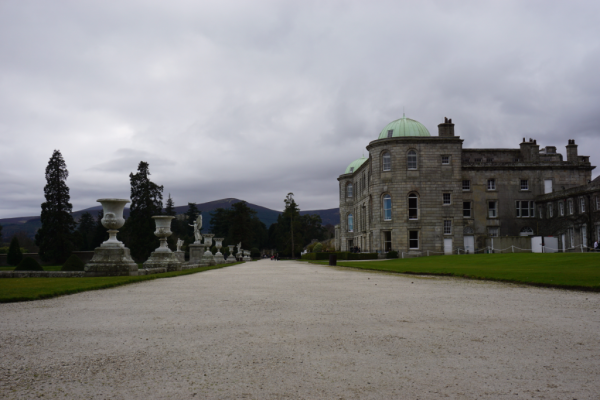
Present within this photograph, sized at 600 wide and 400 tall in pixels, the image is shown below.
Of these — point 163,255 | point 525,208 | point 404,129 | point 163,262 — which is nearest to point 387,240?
point 404,129

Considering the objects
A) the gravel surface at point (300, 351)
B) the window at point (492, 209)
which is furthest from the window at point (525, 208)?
the gravel surface at point (300, 351)

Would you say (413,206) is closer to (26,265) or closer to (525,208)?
(525,208)

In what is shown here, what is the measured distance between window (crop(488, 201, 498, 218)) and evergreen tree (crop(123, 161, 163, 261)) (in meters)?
38.1

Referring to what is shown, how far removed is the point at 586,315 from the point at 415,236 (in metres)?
46.4

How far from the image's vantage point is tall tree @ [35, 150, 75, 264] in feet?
171

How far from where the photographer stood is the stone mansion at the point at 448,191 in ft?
172

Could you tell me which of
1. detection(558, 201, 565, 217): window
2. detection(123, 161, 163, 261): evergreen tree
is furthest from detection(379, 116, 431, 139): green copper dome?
detection(123, 161, 163, 261): evergreen tree

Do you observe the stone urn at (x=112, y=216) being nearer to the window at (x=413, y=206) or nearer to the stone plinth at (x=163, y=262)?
the stone plinth at (x=163, y=262)

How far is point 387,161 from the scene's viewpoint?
53.7m

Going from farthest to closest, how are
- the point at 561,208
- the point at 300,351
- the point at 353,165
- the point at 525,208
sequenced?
the point at 353,165
the point at 525,208
the point at 561,208
the point at 300,351

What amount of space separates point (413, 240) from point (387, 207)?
463 cm

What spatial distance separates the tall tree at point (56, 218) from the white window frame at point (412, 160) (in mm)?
38318

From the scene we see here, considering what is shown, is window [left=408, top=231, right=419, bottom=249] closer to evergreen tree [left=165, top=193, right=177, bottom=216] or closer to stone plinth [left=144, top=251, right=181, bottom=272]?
stone plinth [left=144, top=251, right=181, bottom=272]

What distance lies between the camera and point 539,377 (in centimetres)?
399
